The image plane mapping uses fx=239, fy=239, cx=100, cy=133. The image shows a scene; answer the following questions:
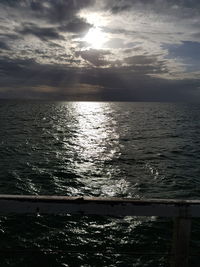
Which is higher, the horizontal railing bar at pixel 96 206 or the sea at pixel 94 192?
the sea at pixel 94 192

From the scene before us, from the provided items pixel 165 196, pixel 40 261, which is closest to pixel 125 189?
pixel 165 196

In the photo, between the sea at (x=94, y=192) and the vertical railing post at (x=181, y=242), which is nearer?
the vertical railing post at (x=181, y=242)

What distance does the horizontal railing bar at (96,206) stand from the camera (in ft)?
9.43

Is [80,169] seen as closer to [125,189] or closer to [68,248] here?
[125,189]

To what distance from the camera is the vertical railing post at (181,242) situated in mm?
2969

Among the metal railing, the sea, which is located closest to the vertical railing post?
the metal railing

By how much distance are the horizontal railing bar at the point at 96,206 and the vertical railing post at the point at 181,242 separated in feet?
0.38

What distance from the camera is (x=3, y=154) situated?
69.2 feet

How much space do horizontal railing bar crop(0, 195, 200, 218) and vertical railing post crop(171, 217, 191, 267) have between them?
0.12 m

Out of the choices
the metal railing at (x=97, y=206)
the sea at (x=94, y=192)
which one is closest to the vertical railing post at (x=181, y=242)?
the metal railing at (x=97, y=206)

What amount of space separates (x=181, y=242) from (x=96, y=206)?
46.8 inches

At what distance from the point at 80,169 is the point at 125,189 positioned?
4.93 meters

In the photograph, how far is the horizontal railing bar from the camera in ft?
9.43

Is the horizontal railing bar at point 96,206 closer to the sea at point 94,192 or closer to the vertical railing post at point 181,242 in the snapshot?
the vertical railing post at point 181,242
